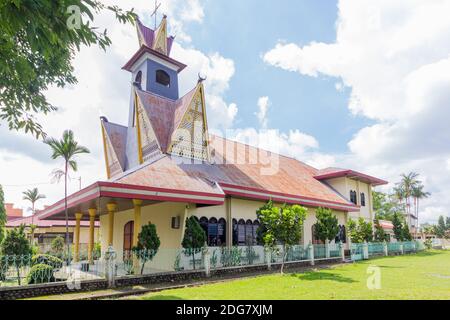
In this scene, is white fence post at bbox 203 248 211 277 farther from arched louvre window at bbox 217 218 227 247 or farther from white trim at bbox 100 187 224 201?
arched louvre window at bbox 217 218 227 247

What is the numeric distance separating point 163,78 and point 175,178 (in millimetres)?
11386

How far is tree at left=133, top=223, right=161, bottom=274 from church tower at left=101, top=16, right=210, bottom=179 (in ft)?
14.0

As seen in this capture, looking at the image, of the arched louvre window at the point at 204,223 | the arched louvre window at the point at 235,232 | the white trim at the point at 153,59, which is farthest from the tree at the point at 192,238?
the white trim at the point at 153,59

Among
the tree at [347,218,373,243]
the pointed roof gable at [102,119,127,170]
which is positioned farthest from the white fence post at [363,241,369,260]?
the pointed roof gable at [102,119,127,170]

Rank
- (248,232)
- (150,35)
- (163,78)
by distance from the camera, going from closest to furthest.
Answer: (248,232) < (163,78) < (150,35)

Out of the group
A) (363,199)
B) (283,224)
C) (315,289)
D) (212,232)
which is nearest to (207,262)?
(212,232)

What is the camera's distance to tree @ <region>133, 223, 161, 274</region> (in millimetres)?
10445

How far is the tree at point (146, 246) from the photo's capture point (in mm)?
10445

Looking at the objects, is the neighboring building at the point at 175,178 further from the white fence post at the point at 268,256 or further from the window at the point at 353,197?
the white fence post at the point at 268,256

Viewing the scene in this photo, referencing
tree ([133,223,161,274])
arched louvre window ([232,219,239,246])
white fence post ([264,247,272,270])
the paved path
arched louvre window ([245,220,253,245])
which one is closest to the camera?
the paved path

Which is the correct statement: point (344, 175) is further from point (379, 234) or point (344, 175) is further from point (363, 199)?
point (379, 234)

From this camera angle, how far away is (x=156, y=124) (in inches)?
666

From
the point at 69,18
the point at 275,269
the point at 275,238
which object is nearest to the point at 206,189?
the point at 275,238

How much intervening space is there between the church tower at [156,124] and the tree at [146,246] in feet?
14.0
